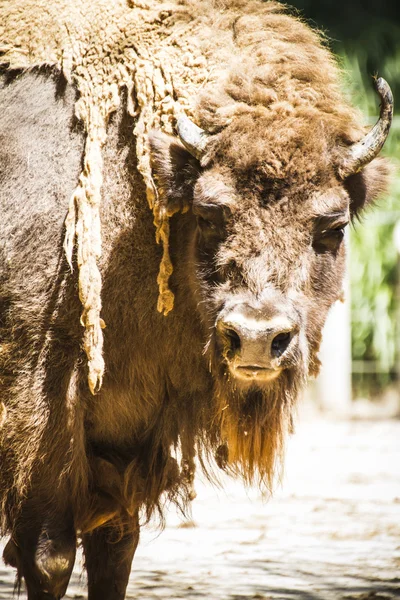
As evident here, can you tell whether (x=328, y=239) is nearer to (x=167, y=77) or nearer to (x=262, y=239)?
(x=262, y=239)

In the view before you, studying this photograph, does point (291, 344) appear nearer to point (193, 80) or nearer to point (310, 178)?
point (310, 178)

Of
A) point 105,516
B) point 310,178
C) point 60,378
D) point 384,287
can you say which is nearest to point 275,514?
point 105,516

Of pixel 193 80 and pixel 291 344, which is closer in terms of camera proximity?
pixel 291 344

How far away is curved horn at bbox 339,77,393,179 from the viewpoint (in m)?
3.71

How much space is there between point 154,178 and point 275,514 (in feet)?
11.1

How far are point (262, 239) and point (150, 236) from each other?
59cm

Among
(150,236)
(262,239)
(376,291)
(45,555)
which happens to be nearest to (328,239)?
(262,239)

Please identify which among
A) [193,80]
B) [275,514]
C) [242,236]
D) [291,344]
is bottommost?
[275,514]

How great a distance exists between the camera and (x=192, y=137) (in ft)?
12.0

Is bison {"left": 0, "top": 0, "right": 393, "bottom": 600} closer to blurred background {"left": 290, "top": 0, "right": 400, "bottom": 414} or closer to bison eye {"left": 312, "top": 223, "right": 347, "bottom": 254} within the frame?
bison eye {"left": 312, "top": 223, "right": 347, "bottom": 254}

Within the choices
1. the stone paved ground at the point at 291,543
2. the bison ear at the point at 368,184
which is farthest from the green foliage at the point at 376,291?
the bison ear at the point at 368,184

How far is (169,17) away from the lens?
405 centimetres

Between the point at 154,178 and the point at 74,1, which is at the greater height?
the point at 74,1

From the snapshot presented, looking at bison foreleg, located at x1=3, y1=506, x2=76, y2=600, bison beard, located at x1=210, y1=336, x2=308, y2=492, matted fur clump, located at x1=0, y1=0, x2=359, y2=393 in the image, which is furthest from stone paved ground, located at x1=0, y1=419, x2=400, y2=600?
matted fur clump, located at x1=0, y1=0, x2=359, y2=393
